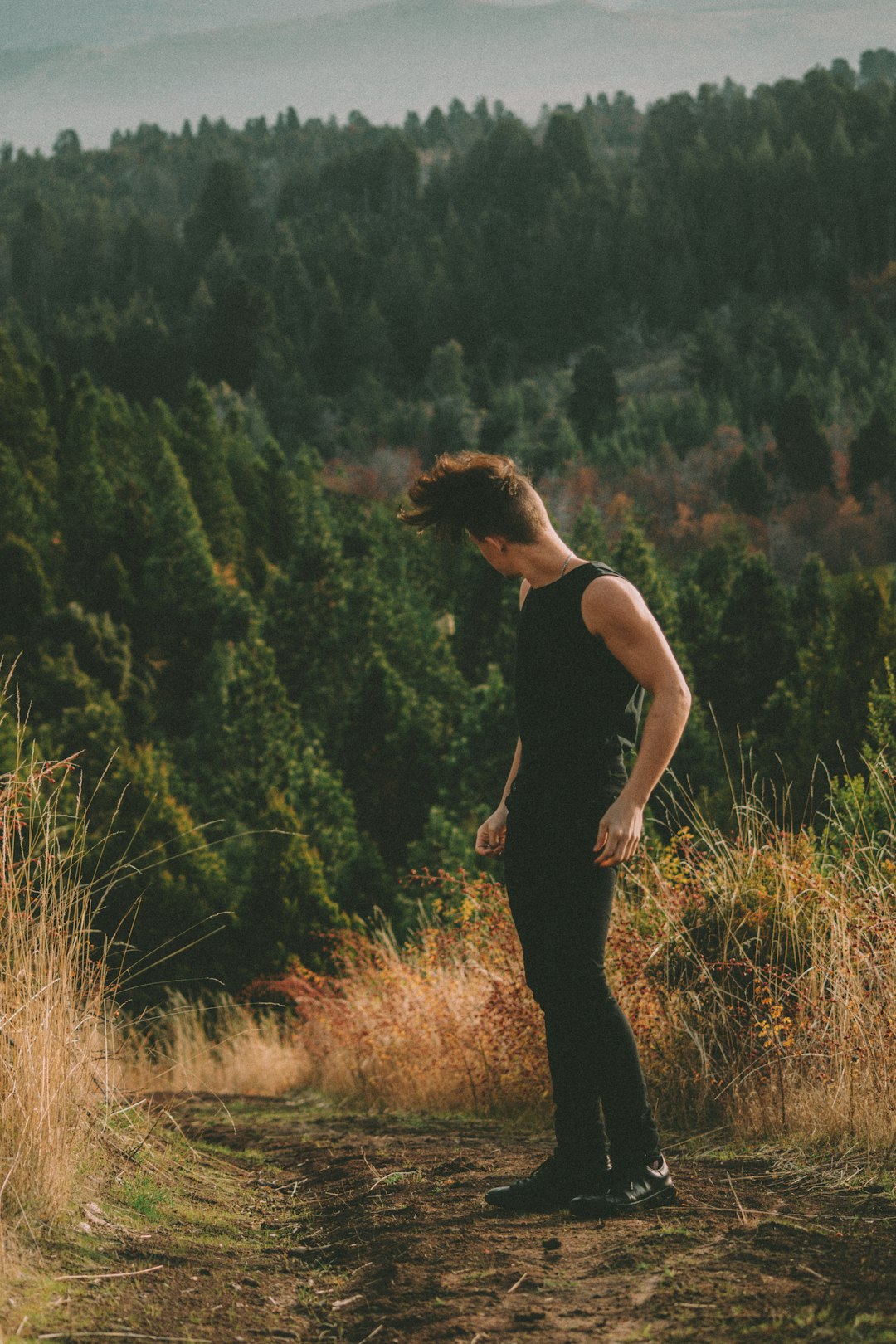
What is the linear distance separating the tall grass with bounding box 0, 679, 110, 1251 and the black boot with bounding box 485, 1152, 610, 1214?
1.13 metres

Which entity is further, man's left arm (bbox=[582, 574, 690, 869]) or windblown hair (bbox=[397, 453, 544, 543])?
windblown hair (bbox=[397, 453, 544, 543])

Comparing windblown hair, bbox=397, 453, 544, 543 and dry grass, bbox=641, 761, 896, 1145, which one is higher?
windblown hair, bbox=397, 453, 544, 543

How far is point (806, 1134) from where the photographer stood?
13.6 feet

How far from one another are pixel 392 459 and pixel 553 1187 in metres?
89.9

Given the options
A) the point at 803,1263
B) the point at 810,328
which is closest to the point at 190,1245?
the point at 803,1263

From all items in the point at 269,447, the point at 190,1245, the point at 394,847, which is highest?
the point at 269,447

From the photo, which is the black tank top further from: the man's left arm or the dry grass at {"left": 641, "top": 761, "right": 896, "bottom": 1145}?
the dry grass at {"left": 641, "top": 761, "right": 896, "bottom": 1145}

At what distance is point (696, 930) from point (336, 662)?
3797cm

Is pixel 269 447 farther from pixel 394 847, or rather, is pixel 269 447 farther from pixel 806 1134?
pixel 806 1134

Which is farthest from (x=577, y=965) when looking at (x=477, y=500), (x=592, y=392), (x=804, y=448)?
(x=592, y=392)

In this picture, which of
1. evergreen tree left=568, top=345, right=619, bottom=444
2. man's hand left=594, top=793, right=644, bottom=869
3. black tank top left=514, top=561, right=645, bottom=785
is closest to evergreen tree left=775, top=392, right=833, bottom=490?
evergreen tree left=568, top=345, right=619, bottom=444

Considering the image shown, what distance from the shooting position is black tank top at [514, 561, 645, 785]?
11.1 feet

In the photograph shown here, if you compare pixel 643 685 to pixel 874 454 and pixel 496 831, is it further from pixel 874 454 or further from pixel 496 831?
pixel 874 454

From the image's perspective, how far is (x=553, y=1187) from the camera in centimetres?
352
